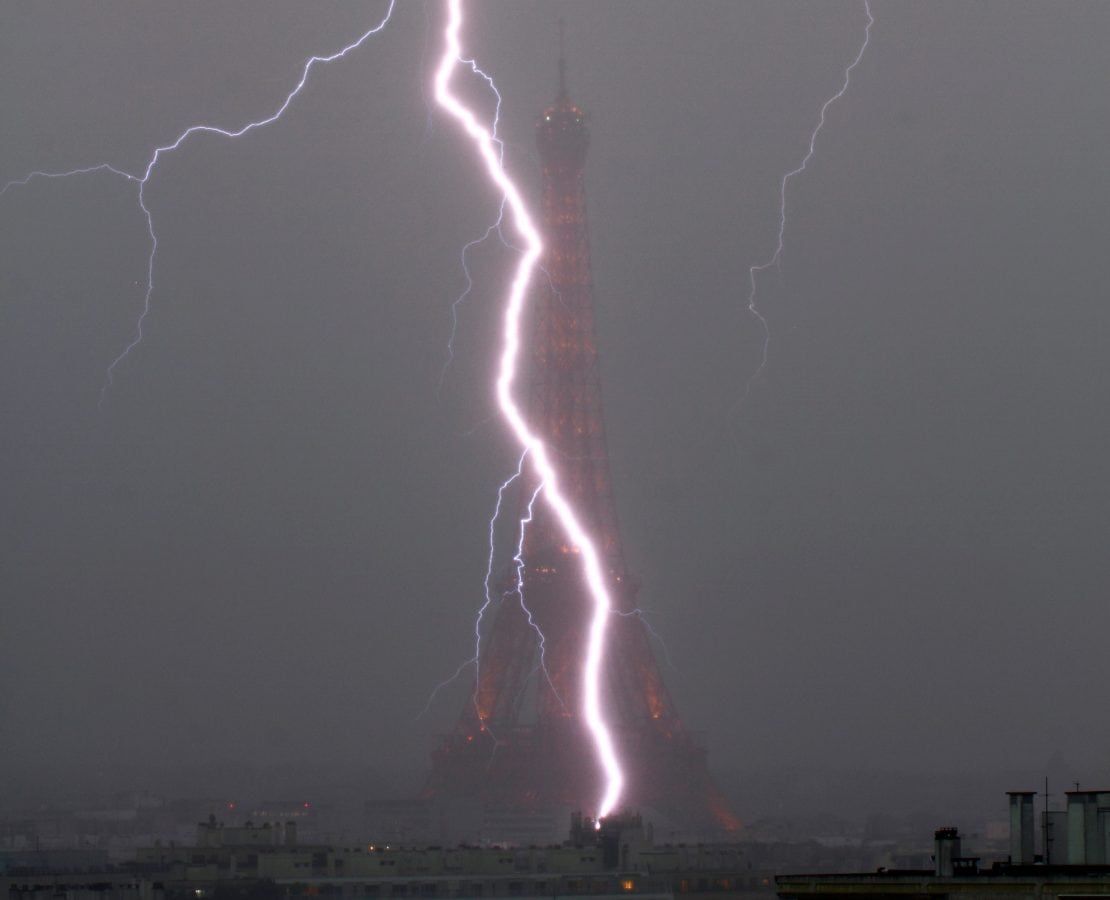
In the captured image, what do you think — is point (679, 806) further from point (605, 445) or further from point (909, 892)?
point (909, 892)

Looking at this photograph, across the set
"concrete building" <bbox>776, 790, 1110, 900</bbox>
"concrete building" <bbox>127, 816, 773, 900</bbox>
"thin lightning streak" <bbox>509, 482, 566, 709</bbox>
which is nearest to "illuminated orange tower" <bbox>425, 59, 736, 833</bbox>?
"thin lightning streak" <bbox>509, 482, 566, 709</bbox>

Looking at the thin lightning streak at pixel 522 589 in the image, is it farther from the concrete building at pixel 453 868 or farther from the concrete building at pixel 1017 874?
the concrete building at pixel 1017 874

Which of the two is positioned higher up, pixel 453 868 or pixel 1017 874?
pixel 453 868

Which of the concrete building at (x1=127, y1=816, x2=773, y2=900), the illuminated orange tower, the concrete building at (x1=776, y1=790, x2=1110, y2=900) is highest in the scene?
the illuminated orange tower

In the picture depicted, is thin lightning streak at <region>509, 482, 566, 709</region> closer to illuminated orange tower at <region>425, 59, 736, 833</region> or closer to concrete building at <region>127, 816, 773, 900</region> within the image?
illuminated orange tower at <region>425, 59, 736, 833</region>

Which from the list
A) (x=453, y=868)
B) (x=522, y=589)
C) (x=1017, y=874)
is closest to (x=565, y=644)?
(x=522, y=589)

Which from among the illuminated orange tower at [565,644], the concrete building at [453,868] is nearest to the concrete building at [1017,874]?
the concrete building at [453,868]

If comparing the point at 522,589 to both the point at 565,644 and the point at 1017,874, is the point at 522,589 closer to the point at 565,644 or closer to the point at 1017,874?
the point at 565,644

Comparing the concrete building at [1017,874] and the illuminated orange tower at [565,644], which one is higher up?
the illuminated orange tower at [565,644]
